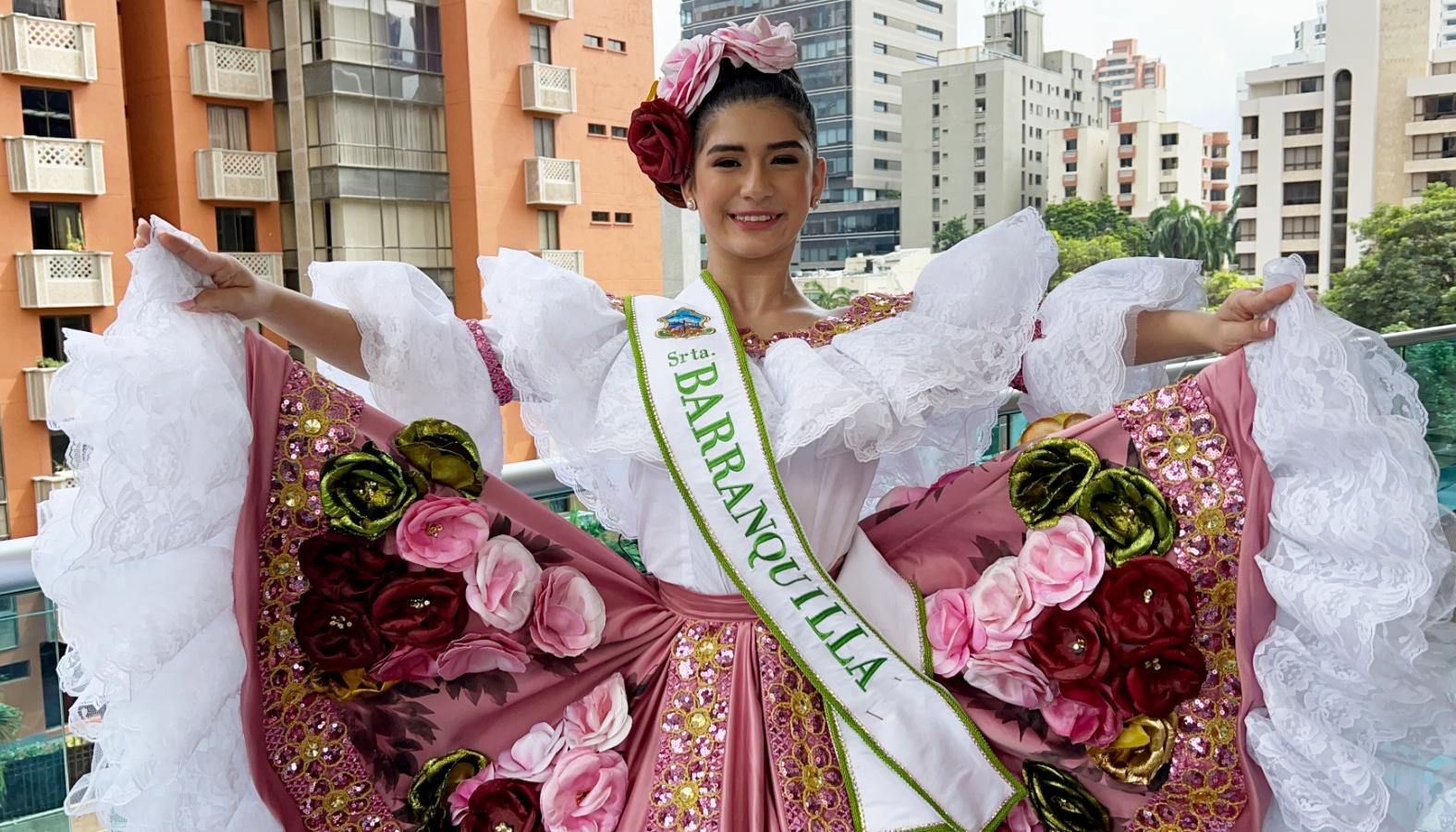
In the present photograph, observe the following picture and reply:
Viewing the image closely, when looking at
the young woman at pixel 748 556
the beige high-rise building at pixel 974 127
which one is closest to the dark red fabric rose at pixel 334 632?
the young woman at pixel 748 556

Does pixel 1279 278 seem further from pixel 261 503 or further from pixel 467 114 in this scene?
pixel 467 114

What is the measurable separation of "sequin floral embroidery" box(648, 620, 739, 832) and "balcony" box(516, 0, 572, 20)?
Answer: 8133 millimetres

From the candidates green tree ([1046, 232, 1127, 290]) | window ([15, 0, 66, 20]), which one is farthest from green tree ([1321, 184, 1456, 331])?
window ([15, 0, 66, 20])

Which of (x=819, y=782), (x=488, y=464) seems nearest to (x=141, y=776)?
(x=488, y=464)

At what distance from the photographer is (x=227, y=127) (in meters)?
7.38

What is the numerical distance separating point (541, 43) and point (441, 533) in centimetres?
829

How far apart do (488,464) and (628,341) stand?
190 millimetres

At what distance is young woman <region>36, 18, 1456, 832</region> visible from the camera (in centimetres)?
97

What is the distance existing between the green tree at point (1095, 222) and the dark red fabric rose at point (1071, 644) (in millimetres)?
13234

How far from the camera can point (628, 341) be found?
3.99 ft

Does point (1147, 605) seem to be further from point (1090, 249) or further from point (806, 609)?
point (1090, 249)

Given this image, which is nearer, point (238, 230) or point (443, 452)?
point (443, 452)

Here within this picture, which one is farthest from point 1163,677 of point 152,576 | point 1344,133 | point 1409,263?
point 1344,133

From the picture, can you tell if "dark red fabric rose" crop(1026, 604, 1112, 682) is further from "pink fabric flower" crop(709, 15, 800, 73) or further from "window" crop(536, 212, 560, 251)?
"window" crop(536, 212, 560, 251)
